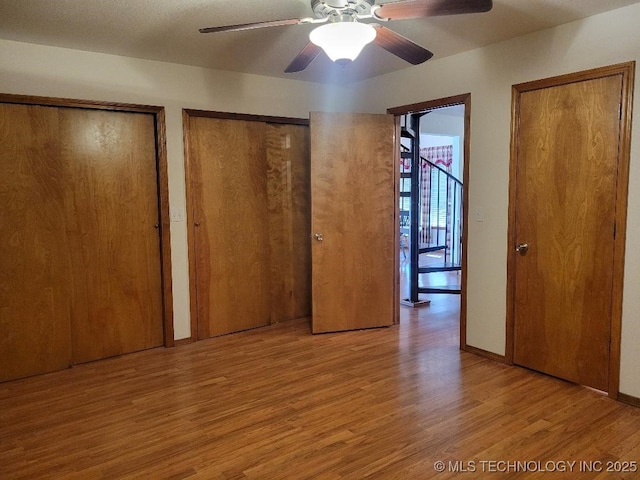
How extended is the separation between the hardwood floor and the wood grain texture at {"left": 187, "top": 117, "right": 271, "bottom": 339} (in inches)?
22.4

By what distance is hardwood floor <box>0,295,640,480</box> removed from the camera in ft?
7.14

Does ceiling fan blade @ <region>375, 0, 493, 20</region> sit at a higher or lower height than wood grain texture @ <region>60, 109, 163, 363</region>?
higher

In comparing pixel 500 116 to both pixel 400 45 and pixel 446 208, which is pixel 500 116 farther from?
pixel 446 208

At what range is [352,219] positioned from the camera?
163 inches


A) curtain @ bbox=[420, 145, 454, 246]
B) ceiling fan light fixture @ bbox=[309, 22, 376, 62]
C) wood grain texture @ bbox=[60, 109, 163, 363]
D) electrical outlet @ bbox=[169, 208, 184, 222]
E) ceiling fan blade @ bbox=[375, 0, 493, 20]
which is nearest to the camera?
ceiling fan blade @ bbox=[375, 0, 493, 20]

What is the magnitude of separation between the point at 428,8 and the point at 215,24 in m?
1.49

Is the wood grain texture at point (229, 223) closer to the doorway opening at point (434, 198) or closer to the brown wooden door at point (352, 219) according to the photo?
the brown wooden door at point (352, 219)

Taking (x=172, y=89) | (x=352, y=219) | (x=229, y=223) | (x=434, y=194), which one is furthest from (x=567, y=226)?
(x=434, y=194)

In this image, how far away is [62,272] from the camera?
11.1 feet

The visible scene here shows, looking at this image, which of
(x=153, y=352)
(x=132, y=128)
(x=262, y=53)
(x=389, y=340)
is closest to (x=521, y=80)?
(x=262, y=53)

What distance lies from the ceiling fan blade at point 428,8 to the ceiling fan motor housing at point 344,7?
13 centimetres

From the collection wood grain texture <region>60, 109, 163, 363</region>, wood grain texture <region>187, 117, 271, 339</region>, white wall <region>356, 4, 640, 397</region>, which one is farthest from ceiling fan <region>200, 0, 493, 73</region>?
wood grain texture <region>187, 117, 271, 339</region>

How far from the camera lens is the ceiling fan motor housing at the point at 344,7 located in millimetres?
2094

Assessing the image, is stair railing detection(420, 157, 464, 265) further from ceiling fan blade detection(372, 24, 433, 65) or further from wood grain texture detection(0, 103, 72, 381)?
wood grain texture detection(0, 103, 72, 381)
